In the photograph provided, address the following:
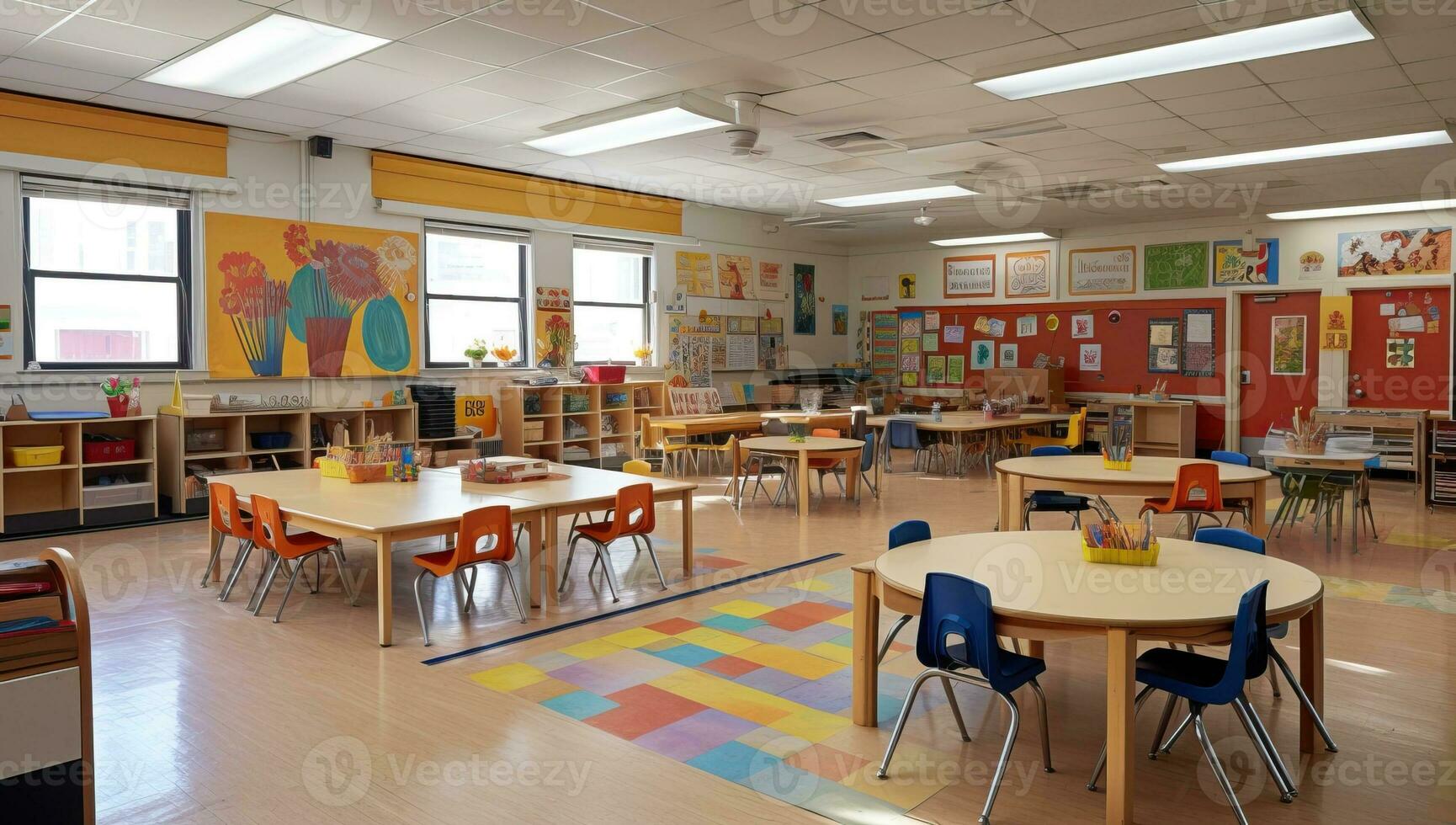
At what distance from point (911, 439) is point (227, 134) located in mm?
7441

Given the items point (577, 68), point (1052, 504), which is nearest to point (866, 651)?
point (1052, 504)

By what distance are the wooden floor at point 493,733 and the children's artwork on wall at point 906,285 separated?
9.77m

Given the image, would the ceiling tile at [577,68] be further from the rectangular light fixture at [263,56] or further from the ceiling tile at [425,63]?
the rectangular light fixture at [263,56]

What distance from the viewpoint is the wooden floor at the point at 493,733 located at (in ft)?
10.2

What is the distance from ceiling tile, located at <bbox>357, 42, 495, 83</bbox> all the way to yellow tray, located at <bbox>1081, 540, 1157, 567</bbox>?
15.6 ft

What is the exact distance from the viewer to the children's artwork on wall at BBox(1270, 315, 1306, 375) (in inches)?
471

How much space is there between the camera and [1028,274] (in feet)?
46.2

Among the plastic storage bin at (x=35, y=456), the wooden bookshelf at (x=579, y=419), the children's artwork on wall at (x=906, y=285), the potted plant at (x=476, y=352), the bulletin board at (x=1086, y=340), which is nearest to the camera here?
the plastic storage bin at (x=35, y=456)

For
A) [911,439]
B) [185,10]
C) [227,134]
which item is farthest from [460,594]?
[911,439]

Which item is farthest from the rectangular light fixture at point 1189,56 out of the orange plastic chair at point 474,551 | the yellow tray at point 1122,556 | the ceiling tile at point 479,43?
the orange plastic chair at point 474,551

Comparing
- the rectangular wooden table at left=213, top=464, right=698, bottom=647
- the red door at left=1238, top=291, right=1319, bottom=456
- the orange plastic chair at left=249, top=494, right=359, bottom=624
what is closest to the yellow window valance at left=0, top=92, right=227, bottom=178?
the rectangular wooden table at left=213, top=464, right=698, bottom=647

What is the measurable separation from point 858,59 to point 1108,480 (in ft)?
10.0

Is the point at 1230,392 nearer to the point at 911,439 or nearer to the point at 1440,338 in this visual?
the point at 1440,338

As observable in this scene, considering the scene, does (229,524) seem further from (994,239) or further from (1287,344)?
(1287,344)
